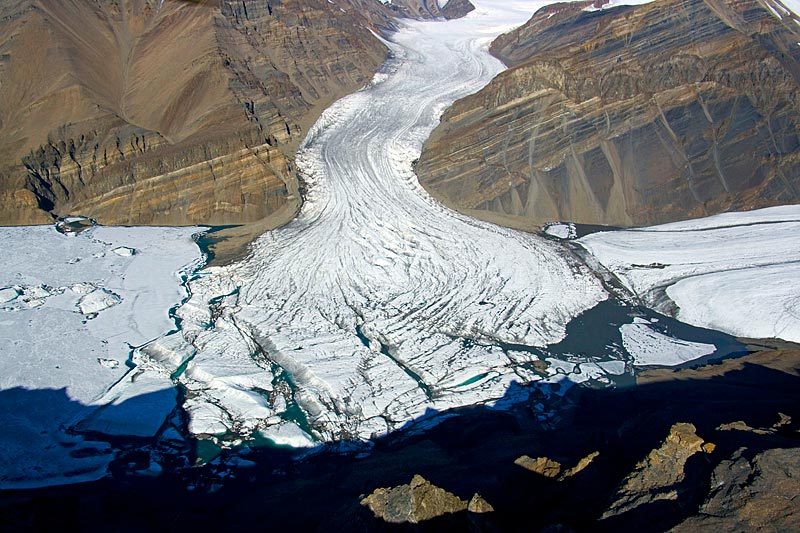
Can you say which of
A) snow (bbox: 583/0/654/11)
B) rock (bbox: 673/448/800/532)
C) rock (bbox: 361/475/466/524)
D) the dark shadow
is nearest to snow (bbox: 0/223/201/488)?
the dark shadow

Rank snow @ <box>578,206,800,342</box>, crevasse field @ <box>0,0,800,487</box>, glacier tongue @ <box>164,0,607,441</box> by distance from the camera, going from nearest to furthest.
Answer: crevasse field @ <box>0,0,800,487</box>, glacier tongue @ <box>164,0,607,441</box>, snow @ <box>578,206,800,342</box>

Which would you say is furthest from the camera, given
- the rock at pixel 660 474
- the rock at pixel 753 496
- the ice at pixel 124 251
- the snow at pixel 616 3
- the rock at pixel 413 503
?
the snow at pixel 616 3

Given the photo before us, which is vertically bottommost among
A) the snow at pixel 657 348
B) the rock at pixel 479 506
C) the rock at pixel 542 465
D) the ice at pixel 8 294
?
the snow at pixel 657 348

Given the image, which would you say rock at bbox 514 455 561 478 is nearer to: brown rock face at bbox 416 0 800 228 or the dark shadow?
the dark shadow

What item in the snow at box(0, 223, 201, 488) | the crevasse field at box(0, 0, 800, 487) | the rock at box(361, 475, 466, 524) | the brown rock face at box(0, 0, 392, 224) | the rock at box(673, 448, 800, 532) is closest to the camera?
the rock at box(673, 448, 800, 532)

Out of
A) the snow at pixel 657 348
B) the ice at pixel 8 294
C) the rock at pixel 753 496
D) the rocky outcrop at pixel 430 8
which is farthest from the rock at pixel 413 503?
the rocky outcrop at pixel 430 8

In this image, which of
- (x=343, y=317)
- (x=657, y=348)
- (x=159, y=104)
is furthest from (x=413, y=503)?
(x=159, y=104)

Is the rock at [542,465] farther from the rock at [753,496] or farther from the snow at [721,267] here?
the snow at [721,267]

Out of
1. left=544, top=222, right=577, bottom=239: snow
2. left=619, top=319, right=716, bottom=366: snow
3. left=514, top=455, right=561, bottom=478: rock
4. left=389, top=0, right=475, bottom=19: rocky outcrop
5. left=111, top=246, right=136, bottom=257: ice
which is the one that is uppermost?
left=389, top=0, right=475, bottom=19: rocky outcrop
